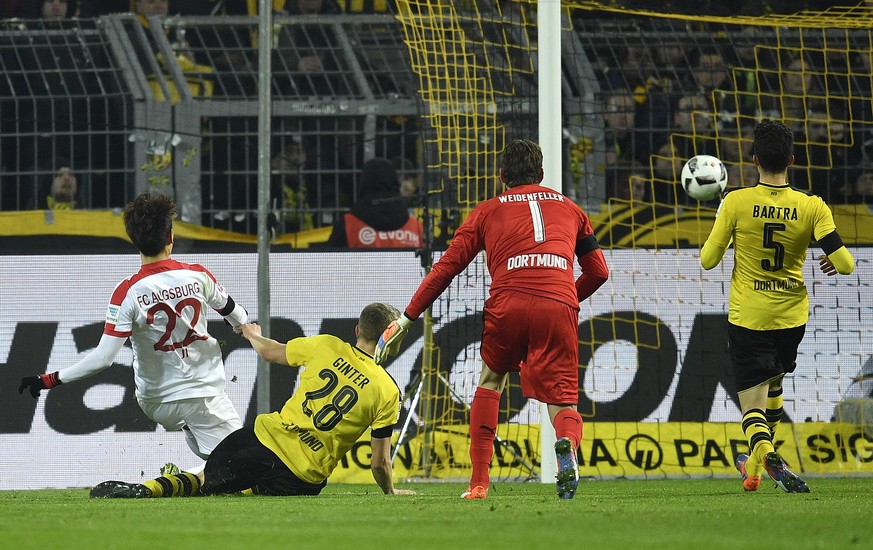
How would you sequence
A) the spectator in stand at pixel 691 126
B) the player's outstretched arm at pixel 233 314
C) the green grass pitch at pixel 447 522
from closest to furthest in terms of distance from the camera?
the green grass pitch at pixel 447 522 → the player's outstretched arm at pixel 233 314 → the spectator in stand at pixel 691 126

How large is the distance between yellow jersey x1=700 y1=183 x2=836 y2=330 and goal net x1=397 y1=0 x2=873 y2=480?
8.64ft

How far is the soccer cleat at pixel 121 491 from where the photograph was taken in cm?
580

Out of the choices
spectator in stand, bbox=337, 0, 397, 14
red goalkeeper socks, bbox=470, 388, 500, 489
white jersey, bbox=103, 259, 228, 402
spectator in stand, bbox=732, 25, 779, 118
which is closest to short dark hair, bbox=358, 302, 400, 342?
red goalkeeper socks, bbox=470, 388, 500, 489

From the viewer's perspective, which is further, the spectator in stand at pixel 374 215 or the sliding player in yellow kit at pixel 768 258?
the spectator in stand at pixel 374 215

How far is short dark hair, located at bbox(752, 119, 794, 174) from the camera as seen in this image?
237 inches

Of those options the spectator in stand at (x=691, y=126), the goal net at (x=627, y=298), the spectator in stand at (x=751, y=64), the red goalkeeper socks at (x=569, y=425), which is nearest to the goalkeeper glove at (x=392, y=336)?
the red goalkeeper socks at (x=569, y=425)

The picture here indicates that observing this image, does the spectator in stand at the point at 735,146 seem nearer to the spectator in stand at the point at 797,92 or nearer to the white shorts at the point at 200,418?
the spectator in stand at the point at 797,92

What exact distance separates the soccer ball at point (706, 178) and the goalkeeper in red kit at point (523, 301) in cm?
185

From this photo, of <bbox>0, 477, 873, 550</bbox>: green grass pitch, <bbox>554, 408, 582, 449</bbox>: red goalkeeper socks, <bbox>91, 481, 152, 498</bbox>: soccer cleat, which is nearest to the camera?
<bbox>0, 477, 873, 550</bbox>: green grass pitch

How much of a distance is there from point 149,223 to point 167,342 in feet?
1.93

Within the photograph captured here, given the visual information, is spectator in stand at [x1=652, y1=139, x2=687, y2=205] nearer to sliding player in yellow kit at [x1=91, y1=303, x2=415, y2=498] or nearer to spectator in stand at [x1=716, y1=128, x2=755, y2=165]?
spectator in stand at [x1=716, y1=128, x2=755, y2=165]

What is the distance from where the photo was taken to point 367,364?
6074 mm

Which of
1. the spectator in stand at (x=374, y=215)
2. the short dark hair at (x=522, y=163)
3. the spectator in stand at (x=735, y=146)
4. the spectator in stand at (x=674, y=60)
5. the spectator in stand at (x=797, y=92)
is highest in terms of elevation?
the spectator in stand at (x=674, y=60)

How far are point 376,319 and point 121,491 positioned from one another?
141cm
